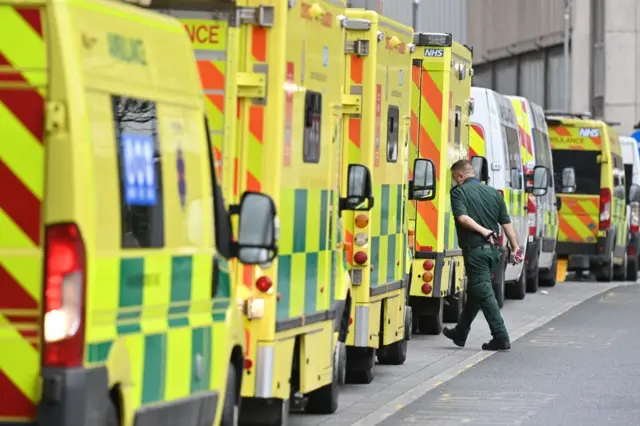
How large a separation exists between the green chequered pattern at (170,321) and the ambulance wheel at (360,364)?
617 cm

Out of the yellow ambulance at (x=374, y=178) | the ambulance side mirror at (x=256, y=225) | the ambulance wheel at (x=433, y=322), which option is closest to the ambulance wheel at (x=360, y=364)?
the yellow ambulance at (x=374, y=178)

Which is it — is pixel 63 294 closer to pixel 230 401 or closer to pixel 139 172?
pixel 139 172

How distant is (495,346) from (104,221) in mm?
11826

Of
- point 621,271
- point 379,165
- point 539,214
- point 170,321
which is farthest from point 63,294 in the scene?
point 621,271

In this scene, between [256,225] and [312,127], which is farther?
[312,127]

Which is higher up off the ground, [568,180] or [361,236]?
[568,180]

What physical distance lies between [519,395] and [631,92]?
52.9m

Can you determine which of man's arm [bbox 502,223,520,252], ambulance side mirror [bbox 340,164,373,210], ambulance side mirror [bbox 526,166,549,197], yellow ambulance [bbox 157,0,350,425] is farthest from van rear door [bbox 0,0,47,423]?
ambulance side mirror [bbox 526,166,549,197]

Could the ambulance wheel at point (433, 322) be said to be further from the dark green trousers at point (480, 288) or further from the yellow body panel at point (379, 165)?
the yellow body panel at point (379, 165)

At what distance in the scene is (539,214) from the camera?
28578mm

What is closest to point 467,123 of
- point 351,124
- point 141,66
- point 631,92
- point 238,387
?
point 351,124

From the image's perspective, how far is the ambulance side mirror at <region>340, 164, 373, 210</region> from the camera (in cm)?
1371

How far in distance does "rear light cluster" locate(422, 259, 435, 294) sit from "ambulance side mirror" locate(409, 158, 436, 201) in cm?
151

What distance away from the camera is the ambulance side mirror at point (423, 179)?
1789 centimetres
